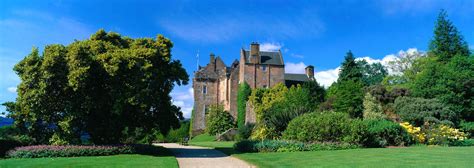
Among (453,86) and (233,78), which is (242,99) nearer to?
(233,78)

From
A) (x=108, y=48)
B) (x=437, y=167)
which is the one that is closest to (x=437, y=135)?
(x=437, y=167)

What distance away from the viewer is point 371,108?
3559 centimetres

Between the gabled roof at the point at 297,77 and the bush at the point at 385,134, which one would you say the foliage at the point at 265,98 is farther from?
the bush at the point at 385,134

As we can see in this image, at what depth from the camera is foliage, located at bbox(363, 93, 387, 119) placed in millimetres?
34969

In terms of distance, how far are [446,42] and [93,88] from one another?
41.2m

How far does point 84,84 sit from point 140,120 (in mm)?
4347

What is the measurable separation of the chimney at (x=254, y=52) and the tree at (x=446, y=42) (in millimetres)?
21751

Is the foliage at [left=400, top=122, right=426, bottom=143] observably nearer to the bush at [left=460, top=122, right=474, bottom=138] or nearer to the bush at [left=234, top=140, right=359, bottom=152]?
the bush at [left=234, top=140, right=359, bottom=152]

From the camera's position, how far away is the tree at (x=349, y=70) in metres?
47.8

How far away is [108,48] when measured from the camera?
2103 cm

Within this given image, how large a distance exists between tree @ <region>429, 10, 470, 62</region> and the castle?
62.4 ft

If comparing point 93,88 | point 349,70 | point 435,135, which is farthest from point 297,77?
Answer: point 93,88

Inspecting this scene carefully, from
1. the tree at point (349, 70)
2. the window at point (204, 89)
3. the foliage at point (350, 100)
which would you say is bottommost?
the foliage at point (350, 100)

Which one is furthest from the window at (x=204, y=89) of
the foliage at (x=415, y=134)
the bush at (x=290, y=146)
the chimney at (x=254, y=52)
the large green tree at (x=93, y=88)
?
the bush at (x=290, y=146)
